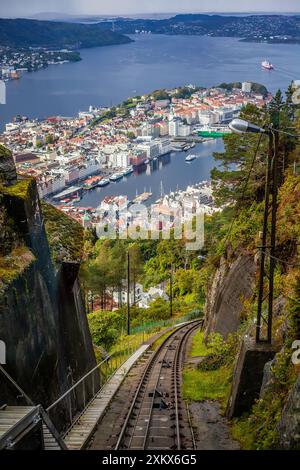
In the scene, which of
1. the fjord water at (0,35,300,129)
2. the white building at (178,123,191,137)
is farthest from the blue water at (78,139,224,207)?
the fjord water at (0,35,300,129)

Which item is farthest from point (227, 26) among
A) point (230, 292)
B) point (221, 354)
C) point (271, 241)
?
point (271, 241)

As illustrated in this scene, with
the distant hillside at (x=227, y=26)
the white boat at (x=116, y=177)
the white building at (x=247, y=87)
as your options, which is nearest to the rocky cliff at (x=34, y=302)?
the distant hillside at (x=227, y=26)

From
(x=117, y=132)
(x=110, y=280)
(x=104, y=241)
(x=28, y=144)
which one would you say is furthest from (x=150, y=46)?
(x=110, y=280)

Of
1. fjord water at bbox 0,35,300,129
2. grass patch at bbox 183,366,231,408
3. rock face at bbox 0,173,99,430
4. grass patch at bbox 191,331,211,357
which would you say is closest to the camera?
rock face at bbox 0,173,99,430

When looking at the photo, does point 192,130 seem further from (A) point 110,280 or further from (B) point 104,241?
(A) point 110,280

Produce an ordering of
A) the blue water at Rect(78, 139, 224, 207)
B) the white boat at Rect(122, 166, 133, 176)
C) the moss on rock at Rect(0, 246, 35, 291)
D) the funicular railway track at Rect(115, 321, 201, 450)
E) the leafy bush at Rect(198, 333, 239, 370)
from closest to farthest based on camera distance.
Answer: the moss on rock at Rect(0, 246, 35, 291)
the funicular railway track at Rect(115, 321, 201, 450)
the leafy bush at Rect(198, 333, 239, 370)
the blue water at Rect(78, 139, 224, 207)
the white boat at Rect(122, 166, 133, 176)

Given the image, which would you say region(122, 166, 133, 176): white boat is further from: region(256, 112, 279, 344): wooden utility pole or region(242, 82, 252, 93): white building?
region(256, 112, 279, 344): wooden utility pole
